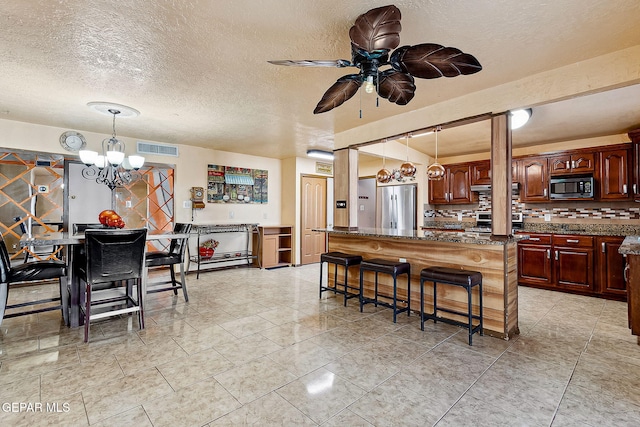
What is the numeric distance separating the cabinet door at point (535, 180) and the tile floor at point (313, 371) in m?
2.14

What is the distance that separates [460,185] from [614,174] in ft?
7.03

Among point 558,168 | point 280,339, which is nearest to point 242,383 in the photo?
point 280,339

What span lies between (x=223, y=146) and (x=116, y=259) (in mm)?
3385

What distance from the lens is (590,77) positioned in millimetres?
2518

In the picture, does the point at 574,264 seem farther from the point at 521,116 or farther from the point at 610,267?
the point at 521,116

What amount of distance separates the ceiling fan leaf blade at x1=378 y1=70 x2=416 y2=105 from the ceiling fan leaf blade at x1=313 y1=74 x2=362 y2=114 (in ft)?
0.57

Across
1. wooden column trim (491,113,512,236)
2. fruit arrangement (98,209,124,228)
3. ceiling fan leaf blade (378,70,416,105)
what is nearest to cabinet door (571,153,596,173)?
wooden column trim (491,113,512,236)

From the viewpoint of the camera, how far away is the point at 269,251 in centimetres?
631

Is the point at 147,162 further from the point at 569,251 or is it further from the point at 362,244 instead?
the point at 569,251

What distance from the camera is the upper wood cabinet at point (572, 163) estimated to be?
4.53m

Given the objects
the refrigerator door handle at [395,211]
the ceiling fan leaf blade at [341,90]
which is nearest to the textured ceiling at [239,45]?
the ceiling fan leaf blade at [341,90]

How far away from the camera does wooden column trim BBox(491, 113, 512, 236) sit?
3.00 m

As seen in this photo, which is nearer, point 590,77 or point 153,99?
point 590,77

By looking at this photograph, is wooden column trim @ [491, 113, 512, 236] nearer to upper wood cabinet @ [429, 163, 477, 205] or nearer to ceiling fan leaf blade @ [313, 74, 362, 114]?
ceiling fan leaf blade @ [313, 74, 362, 114]
